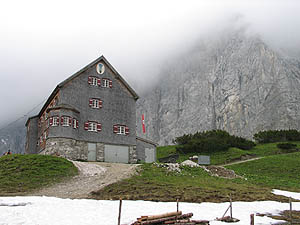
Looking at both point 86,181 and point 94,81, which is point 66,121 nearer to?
point 94,81

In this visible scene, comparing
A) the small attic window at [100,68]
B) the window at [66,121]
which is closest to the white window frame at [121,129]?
the window at [66,121]

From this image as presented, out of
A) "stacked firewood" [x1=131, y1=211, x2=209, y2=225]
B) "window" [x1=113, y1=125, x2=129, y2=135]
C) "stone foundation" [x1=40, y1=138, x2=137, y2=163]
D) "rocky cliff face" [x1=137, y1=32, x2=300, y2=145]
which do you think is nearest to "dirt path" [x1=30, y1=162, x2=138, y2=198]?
"stone foundation" [x1=40, y1=138, x2=137, y2=163]

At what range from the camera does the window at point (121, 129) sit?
38.1m

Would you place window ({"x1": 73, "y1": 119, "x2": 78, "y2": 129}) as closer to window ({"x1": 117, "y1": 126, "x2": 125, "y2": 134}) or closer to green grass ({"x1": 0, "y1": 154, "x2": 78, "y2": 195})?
window ({"x1": 117, "y1": 126, "x2": 125, "y2": 134})

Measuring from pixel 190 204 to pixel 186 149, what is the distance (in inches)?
1392

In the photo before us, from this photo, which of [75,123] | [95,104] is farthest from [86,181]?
[95,104]

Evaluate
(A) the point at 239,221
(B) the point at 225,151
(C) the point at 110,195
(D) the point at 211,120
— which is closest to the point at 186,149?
(B) the point at 225,151

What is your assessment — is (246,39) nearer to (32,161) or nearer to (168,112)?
(168,112)

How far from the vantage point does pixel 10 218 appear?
47.4 feet

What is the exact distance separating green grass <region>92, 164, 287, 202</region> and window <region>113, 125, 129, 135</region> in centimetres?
1198

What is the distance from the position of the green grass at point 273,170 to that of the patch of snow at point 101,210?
410 inches

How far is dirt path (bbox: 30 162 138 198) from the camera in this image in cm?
2166

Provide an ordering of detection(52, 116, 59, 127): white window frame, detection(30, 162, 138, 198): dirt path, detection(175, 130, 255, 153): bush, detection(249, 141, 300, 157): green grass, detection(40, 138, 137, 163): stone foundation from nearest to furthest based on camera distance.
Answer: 1. detection(30, 162, 138, 198): dirt path
2. detection(40, 138, 137, 163): stone foundation
3. detection(52, 116, 59, 127): white window frame
4. detection(249, 141, 300, 157): green grass
5. detection(175, 130, 255, 153): bush

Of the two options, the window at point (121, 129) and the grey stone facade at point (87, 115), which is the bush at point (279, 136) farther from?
the window at point (121, 129)
